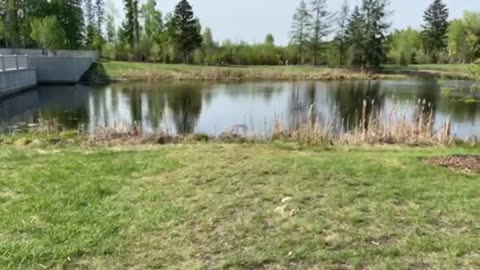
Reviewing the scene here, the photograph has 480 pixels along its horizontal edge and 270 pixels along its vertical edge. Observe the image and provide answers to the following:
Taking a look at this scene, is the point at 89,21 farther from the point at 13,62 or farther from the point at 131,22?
the point at 13,62

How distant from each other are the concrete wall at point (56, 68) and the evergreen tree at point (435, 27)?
51.0 meters

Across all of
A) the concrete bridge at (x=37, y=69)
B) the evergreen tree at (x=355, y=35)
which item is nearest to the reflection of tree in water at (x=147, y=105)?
the concrete bridge at (x=37, y=69)

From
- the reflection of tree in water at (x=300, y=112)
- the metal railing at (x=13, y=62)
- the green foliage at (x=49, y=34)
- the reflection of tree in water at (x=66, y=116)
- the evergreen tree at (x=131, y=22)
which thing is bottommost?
the reflection of tree in water at (x=66, y=116)

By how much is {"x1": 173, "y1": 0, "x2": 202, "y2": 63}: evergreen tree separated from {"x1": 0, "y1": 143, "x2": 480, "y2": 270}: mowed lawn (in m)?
45.7

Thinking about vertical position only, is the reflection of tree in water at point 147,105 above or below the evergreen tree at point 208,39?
below

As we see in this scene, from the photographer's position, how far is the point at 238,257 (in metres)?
3.31

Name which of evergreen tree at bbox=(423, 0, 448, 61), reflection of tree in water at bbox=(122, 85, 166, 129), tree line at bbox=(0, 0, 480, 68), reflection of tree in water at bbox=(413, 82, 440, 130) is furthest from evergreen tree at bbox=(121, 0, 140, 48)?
evergreen tree at bbox=(423, 0, 448, 61)

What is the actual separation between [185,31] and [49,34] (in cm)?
1477

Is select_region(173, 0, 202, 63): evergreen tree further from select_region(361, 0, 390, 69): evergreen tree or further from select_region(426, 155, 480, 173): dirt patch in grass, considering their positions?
select_region(426, 155, 480, 173): dirt patch in grass

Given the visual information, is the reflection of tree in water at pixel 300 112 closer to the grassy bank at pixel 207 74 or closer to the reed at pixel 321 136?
the reed at pixel 321 136

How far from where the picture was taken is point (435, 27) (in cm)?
6875

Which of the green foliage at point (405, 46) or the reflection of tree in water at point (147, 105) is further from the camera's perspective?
the green foliage at point (405, 46)

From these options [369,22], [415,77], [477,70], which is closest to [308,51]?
[369,22]

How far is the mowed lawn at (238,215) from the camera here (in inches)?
130
